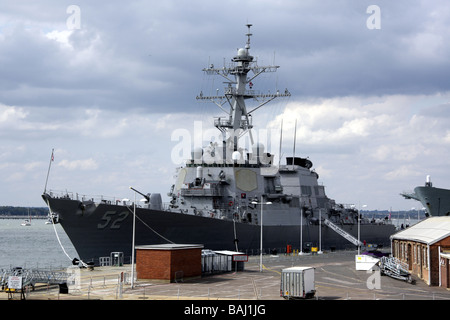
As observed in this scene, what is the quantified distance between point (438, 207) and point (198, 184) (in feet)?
89.2

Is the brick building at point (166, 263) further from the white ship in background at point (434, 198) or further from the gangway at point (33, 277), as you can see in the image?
the white ship in background at point (434, 198)

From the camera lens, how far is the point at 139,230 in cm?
4103

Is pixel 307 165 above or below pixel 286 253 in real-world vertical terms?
above

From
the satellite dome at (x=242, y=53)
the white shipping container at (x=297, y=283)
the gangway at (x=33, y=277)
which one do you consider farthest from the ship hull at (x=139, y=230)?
the white shipping container at (x=297, y=283)

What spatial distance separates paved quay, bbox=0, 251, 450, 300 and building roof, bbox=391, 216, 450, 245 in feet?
7.85

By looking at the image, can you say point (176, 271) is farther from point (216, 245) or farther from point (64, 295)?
point (216, 245)

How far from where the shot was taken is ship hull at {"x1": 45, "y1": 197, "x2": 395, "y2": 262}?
1534 inches

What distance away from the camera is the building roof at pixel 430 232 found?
3142 centimetres

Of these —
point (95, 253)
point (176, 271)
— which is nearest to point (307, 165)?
point (95, 253)

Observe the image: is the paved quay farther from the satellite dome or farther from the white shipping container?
the satellite dome

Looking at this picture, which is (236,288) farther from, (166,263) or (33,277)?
(33,277)

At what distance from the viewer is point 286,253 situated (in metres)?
50.5

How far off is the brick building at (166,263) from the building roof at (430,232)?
12.4 meters

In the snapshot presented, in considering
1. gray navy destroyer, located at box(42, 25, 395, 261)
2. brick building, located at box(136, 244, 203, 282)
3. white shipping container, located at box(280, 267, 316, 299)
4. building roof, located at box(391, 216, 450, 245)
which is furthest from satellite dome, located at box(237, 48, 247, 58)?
white shipping container, located at box(280, 267, 316, 299)
